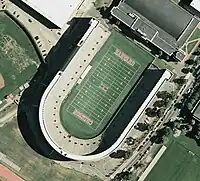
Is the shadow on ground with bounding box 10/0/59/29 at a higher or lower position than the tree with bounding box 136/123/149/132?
higher

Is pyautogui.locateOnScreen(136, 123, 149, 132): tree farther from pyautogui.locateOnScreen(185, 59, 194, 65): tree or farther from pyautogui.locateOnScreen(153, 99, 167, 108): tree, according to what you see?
pyautogui.locateOnScreen(185, 59, 194, 65): tree

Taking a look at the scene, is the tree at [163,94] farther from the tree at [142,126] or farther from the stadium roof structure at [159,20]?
the stadium roof structure at [159,20]

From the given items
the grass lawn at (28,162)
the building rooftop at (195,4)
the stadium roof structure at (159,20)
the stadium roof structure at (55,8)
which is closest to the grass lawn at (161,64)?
the stadium roof structure at (159,20)

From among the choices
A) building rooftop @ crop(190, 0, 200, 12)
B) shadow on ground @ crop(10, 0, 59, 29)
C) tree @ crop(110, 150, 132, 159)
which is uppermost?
building rooftop @ crop(190, 0, 200, 12)

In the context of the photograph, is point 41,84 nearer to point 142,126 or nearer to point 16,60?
point 16,60

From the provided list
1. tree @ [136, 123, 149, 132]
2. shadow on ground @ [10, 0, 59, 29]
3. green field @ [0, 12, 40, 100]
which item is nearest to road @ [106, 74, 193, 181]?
tree @ [136, 123, 149, 132]

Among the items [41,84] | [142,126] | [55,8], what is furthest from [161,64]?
[41,84]

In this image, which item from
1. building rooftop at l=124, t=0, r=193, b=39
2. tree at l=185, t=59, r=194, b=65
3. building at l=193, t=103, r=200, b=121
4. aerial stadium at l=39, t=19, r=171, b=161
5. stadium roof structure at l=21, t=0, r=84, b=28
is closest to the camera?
stadium roof structure at l=21, t=0, r=84, b=28
